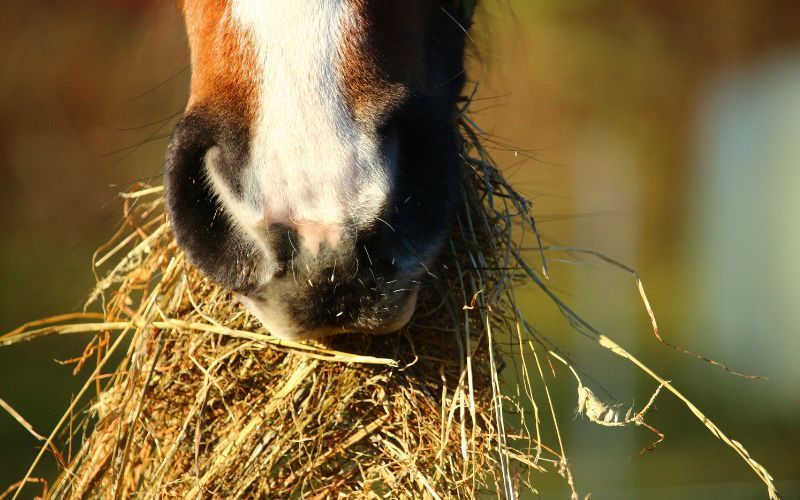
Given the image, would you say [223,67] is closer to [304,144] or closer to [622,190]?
[304,144]

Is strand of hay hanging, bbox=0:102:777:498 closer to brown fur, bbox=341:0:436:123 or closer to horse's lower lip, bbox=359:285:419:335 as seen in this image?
horse's lower lip, bbox=359:285:419:335

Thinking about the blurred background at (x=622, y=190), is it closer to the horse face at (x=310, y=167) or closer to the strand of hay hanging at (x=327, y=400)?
the strand of hay hanging at (x=327, y=400)

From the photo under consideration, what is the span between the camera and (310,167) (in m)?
0.78

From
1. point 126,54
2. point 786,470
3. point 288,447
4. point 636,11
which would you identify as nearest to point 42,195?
point 126,54

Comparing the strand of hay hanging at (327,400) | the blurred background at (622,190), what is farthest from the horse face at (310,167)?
the blurred background at (622,190)

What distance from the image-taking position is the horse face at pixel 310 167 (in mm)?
789

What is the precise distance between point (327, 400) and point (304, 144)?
0.37 m

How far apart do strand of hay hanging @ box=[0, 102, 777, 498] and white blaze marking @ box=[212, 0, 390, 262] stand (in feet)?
0.76

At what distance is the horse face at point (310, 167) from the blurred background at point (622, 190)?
2779 mm

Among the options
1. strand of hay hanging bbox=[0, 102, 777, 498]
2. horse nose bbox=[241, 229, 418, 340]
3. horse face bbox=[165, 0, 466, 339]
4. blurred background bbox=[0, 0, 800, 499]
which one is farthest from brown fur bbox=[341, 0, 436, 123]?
blurred background bbox=[0, 0, 800, 499]

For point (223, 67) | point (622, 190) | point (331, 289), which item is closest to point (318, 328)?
point (331, 289)

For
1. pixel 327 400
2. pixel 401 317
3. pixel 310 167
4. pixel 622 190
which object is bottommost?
pixel 622 190

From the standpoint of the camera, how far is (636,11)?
193 inches

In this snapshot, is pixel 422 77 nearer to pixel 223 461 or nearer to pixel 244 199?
pixel 244 199
